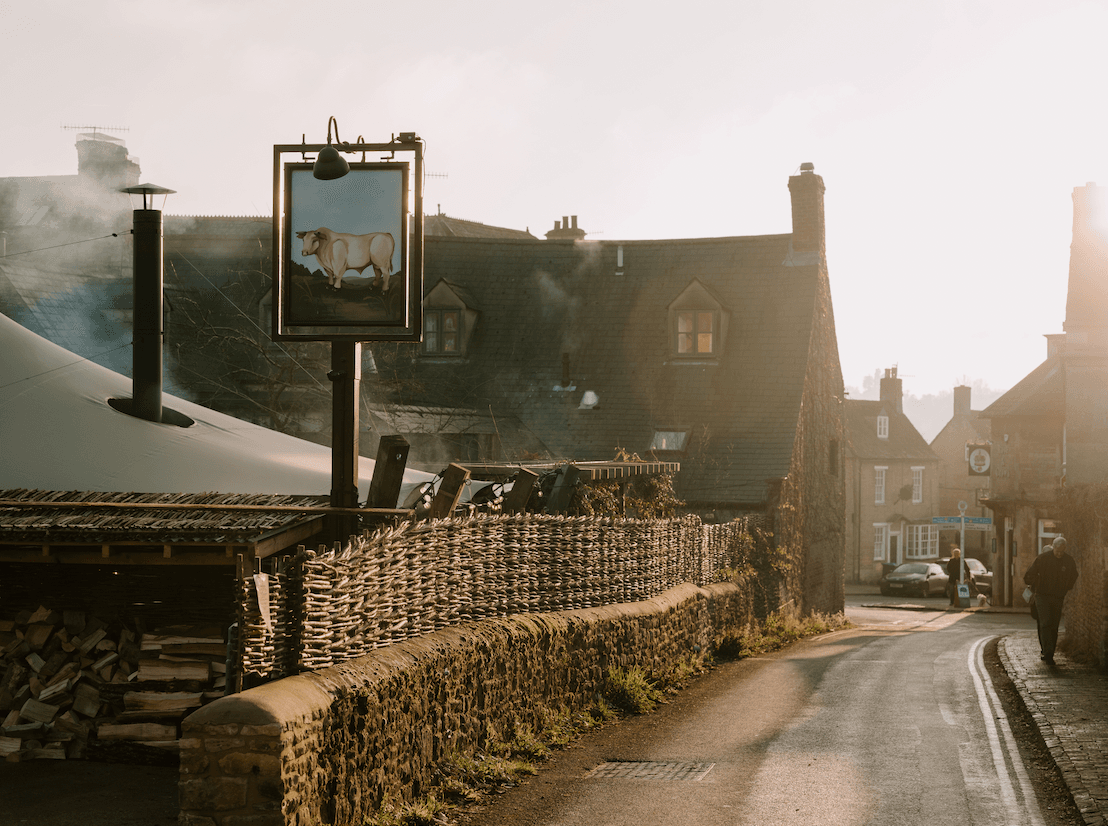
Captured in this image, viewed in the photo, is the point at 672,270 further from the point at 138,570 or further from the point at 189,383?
the point at 138,570

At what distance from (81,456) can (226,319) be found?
56.9 feet

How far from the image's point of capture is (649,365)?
27.1 m

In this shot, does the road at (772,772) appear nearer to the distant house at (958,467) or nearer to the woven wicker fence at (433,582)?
the woven wicker fence at (433,582)

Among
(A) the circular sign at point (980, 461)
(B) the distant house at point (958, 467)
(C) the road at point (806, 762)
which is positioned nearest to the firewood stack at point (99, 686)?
(C) the road at point (806, 762)

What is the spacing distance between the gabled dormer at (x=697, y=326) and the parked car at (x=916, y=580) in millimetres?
21997

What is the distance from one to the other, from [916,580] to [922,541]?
1270 cm

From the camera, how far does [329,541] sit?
950cm

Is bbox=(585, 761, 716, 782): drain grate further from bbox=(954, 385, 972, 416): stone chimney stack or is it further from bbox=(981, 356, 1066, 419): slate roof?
bbox=(954, 385, 972, 416): stone chimney stack

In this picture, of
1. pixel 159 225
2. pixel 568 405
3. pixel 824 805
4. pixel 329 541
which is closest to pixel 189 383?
pixel 568 405

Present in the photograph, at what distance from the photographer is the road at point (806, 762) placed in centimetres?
805

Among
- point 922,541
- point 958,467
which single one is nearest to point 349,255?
point 922,541

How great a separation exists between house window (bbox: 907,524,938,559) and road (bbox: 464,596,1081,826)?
4109cm

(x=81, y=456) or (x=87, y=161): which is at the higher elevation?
(x=87, y=161)

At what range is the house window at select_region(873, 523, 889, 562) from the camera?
52219 millimetres
